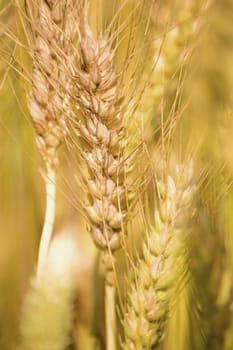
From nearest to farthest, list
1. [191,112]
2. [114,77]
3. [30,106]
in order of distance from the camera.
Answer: [114,77]
[30,106]
[191,112]

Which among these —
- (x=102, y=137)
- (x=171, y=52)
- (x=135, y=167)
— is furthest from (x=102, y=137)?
(x=171, y=52)

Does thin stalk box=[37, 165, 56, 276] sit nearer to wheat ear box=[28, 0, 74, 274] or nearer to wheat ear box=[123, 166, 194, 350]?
wheat ear box=[28, 0, 74, 274]

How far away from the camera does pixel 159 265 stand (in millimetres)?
750

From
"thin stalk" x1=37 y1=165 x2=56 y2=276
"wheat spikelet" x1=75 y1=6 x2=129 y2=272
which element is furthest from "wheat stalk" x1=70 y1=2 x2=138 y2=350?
"thin stalk" x1=37 y1=165 x2=56 y2=276

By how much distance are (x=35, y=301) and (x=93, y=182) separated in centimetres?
17

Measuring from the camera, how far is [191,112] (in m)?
0.96

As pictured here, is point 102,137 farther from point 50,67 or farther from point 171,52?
point 171,52

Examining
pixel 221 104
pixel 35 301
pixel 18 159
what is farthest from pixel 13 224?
pixel 221 104

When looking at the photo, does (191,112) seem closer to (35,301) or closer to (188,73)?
(188,73)

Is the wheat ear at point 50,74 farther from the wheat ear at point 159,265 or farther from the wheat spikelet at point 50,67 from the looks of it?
the wheat ear at point 159,265

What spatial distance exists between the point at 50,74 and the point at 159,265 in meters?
0.24

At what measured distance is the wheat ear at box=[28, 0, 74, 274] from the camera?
768mm

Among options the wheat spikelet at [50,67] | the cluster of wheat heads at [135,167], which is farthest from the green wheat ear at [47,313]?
the wheat spikelet at [50,67]

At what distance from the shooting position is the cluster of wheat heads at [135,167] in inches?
29.4
